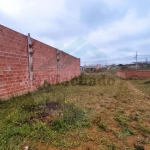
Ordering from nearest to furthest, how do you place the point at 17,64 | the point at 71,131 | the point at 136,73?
the point at 71,131, the point at 17,64, the point at 136,73

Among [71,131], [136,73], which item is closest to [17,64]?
[71,131]

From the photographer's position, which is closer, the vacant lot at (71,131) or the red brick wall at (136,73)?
the vacant lot at (71,131)

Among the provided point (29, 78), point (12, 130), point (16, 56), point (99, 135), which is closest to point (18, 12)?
point (16, 56)

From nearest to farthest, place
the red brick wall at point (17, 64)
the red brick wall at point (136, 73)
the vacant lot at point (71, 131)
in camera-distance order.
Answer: the vacant lot at point (71, 131) < the red brick wall at point (17, 64) < the red brick wall at point (136, 73)

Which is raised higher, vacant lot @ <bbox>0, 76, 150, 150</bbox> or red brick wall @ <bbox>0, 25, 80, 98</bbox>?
red brick wall @ <bbox>0, 25, 80, 98</bbox>

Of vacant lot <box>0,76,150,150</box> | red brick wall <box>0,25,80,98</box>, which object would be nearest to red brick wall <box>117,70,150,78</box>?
red brick wall <box>0,25,80,98</box>

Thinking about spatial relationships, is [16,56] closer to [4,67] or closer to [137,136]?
[4,67]

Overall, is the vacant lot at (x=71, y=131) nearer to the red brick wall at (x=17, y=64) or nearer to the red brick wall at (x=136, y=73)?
the red brick wall at (x=17, y=64)

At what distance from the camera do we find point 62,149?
5.23ft

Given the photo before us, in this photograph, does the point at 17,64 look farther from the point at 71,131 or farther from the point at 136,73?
the point at 136,73

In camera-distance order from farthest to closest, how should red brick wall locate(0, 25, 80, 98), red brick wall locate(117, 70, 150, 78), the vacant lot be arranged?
1. red brick wall locate(117, 70, 150, 78)
2. red brick wall locate(0, 25, 80, 98)
3. the vacant lot

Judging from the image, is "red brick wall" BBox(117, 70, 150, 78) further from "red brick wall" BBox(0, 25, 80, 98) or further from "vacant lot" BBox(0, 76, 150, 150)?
"vacant lot" BBox(0, 76, 150, 150)

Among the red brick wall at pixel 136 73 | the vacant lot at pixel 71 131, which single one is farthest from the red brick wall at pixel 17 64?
the red brick wall at pixel 136 73

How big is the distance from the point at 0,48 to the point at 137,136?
3.56 meters
